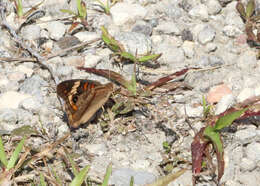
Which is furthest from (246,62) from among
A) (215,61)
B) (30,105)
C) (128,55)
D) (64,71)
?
(30,105)

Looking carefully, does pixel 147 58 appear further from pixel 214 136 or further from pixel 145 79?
pixel 214 136

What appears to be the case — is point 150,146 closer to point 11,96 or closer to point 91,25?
point 11,96

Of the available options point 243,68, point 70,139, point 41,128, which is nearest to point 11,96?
point 41,128

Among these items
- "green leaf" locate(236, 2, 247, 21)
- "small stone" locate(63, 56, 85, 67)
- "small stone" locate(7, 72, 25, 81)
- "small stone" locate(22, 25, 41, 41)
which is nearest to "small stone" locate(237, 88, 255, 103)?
"green leaf" locate(236, 2, 247, 21)

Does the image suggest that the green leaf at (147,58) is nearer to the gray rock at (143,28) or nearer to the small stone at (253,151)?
the gray rock at (143,28)

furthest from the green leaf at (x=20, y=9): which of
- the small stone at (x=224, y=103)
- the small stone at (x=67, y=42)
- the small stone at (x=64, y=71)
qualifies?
the small stone at (x=224, y=103)

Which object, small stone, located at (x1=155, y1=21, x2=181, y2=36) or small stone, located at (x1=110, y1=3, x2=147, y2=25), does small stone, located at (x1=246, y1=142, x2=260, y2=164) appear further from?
small stone, located at (x1=110, y1=3, x2=147, y2=25)
